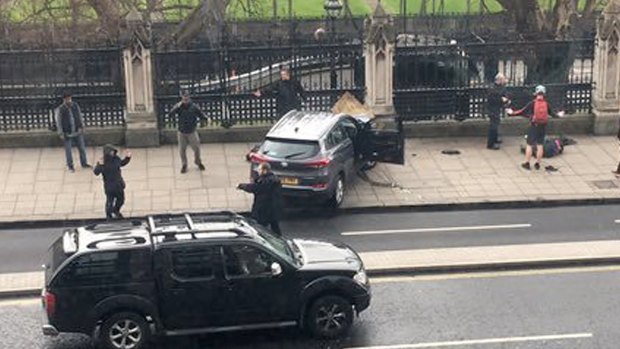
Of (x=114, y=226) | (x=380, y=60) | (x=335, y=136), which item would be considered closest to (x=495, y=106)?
(x=380, y=60)

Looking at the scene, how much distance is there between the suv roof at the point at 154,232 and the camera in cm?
1266

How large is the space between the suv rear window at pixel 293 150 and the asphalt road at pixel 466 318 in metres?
3.81

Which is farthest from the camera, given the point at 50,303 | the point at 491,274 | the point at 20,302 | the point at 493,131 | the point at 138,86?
the point at 493,131

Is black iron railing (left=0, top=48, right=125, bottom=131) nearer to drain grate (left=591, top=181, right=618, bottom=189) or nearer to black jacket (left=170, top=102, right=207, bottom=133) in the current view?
black jacket (left=170, top=102, right=207, bottom=133)

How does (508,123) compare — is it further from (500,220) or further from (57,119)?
(57,119)

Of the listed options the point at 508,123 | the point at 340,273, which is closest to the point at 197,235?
the point at 340,273

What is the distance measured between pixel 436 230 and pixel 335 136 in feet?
9.20

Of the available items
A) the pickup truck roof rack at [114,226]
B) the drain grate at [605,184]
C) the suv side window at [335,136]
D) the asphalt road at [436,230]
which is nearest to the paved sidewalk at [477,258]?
the asphalt road at [436,230]

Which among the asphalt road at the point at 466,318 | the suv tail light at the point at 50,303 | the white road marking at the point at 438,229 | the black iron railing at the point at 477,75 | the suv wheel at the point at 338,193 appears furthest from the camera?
the black iron railing at the point at 477,75

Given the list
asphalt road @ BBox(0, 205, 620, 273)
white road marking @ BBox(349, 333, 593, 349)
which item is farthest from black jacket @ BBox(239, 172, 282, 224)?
white road marking @ BBox(349, 333, 593, 349)

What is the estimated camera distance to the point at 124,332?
41.3 ft

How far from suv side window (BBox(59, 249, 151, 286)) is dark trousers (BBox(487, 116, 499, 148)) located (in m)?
12.2

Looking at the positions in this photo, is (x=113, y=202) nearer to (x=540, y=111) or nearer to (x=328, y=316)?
(x=328, y=316)

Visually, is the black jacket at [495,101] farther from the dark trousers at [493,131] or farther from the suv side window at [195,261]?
the suv side window at [195,261]
